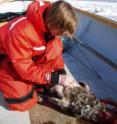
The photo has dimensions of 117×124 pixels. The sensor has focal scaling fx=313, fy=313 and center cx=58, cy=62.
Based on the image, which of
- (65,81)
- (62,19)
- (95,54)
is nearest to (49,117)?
(65,81)

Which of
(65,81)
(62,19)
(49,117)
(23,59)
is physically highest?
(62,19)

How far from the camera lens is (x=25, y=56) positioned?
218 centimetres

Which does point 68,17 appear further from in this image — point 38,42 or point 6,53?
point 6,53

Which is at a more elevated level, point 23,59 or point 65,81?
point 23,59

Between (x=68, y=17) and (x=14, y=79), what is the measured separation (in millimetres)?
690

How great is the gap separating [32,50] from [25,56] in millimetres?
98

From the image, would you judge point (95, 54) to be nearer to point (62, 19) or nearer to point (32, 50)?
point (32, 50)

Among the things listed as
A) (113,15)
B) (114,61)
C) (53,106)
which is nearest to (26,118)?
(53,106)

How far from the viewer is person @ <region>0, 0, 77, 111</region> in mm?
2012

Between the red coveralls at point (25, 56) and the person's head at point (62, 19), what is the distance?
0.40 feet

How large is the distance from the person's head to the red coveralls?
12 centimetres

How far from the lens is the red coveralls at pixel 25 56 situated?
215 centimetres

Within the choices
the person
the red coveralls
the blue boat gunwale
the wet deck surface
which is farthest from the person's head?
the blue boat gunwale

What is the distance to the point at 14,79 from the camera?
2.36 m
